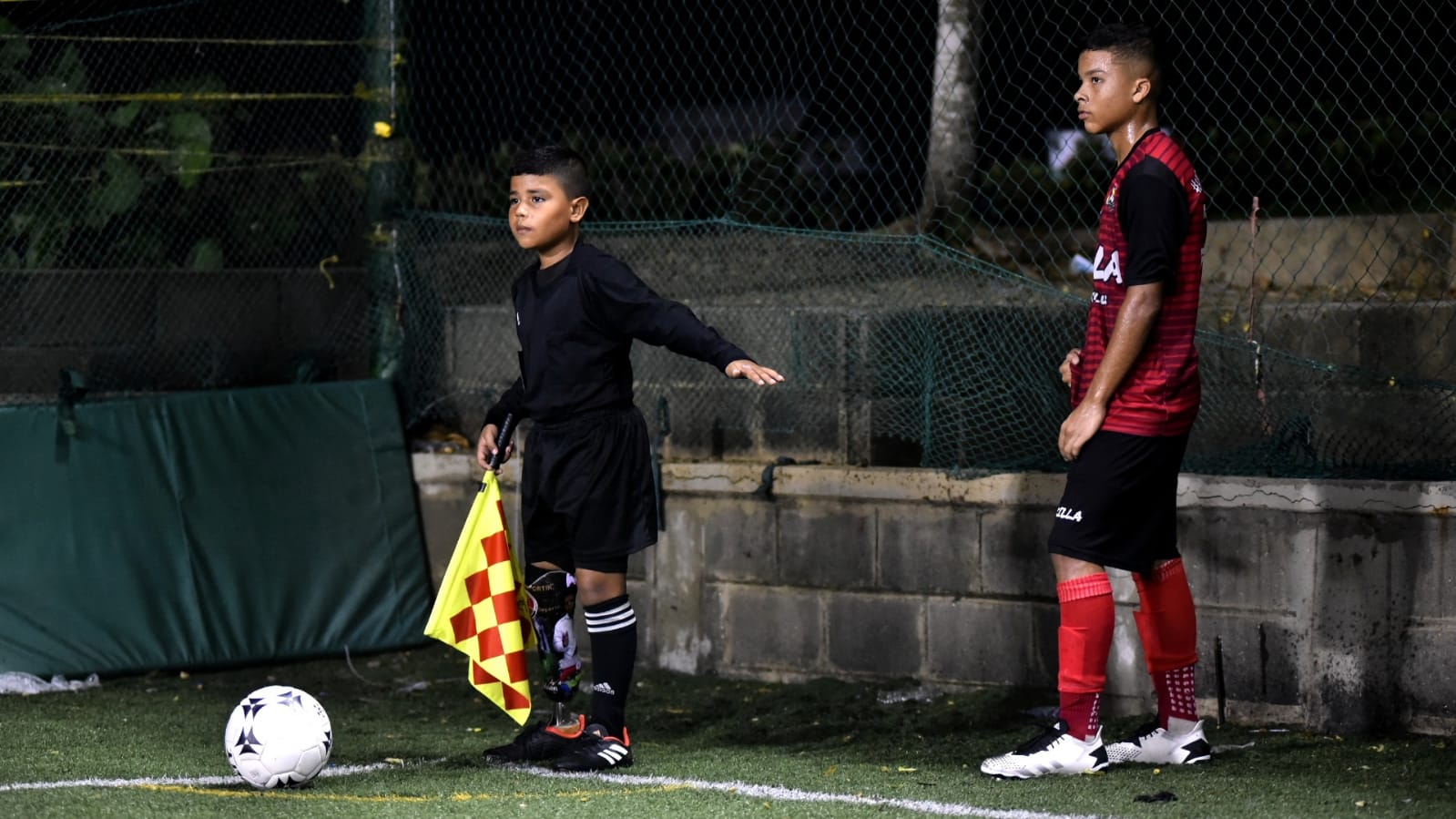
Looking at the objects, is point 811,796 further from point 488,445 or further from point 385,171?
point 385,171

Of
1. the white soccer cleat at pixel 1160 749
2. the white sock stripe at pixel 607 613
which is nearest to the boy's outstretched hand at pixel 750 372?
the white sock stripe at pixel 607 613

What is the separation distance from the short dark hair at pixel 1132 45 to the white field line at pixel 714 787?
1.93 metres

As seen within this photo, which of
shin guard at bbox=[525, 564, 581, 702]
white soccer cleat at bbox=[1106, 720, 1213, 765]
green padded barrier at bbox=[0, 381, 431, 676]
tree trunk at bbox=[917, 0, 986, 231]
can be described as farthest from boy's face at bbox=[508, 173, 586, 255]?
green padded barrier at bbox=[0, 381, 431, 676]

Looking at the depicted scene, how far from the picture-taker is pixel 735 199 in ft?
23.1

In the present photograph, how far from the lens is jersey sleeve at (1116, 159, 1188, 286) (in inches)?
170

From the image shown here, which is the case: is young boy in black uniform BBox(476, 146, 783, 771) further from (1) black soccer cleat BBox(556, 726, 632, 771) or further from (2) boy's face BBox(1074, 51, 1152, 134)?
(2) boy's face BBox(1074, 51, 1152, 134)

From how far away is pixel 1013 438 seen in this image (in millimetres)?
6121

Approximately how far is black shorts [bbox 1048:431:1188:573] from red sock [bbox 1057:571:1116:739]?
9cm

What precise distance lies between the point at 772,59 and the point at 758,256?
853mm

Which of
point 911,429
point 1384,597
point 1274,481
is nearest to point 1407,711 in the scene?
point 1384,597

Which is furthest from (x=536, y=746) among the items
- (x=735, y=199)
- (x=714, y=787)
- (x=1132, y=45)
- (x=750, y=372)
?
(x=735, y=199)

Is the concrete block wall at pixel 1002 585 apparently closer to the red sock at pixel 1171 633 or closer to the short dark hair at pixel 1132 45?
the red sock at pixel 1171 633

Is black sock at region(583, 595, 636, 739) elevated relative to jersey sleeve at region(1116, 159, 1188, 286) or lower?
lower

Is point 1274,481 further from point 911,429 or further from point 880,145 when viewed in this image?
point 880,145
